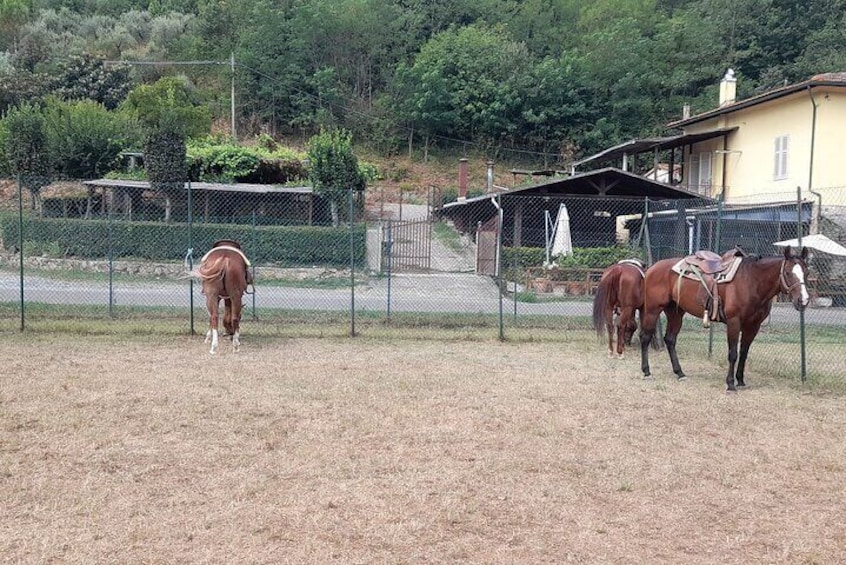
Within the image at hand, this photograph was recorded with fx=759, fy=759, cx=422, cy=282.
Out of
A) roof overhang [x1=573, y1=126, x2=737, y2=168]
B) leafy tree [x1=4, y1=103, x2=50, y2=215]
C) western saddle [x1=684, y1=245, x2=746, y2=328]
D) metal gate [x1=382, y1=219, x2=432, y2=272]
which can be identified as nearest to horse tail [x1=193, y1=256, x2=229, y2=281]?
western saddle [x1=684, y1=245, x2=746, y2=328]

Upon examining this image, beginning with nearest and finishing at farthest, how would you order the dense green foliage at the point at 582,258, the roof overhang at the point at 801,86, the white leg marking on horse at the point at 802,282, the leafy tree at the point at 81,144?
the white leg marking on horse at the point at 802,282 → the dense green foliage at the point at 582,258 → the roof overhang at the point at 801,86 → the leafy tree at the point at 81,144

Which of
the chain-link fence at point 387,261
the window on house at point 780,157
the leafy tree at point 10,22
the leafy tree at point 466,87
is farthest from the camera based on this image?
the leafy tree at point 10,22

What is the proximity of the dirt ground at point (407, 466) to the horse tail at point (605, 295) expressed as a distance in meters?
1.55

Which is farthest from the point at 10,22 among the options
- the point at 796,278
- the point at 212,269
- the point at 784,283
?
the point at 796,278

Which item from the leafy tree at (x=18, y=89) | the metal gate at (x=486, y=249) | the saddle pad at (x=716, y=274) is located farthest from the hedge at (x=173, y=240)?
the leafy tree at (x=18, y=89)

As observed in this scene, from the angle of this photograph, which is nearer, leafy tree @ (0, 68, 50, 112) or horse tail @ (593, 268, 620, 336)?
horse tail @ (593, 268, 620, 336)

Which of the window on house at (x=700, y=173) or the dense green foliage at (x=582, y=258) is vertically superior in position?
the window on house at (x=700, y=173)

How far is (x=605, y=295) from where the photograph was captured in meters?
11.5

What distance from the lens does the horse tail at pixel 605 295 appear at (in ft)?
37.4

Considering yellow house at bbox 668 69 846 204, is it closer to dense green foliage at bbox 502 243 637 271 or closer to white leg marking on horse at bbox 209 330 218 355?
dense green foliage at bbox 502 243 637 271

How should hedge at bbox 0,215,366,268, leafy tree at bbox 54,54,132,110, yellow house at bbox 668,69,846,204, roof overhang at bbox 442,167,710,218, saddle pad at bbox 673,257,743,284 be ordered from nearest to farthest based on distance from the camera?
saddle pad at bbox 673,257,743,284
hedge at bbox 0,215,366,268
yellow house at bbox 668,69,846,204
roof overhang at bbox 442,167,710,218
leafy tree at bbox 54,54,132,110

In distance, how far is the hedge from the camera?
880 inches

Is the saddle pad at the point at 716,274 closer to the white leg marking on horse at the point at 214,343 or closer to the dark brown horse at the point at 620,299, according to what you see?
the dark brown horse at the point at 620,299

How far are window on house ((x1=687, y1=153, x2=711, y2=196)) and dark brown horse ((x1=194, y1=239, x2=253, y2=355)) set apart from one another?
81.0ft
